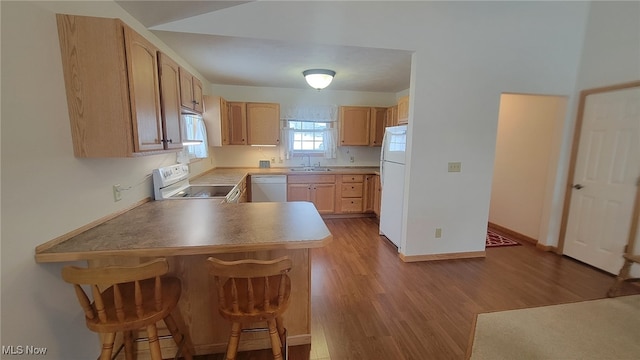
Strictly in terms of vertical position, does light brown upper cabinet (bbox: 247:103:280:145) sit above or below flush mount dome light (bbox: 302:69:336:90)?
below

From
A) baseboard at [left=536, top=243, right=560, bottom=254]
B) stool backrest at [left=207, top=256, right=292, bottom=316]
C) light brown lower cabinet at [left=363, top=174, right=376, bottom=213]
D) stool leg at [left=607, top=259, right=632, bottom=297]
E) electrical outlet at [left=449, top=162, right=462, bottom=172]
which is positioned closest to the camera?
stool backrest at [left=207, top=256, right=292, bottom=316]

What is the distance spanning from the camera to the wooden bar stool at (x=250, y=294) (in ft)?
4.13

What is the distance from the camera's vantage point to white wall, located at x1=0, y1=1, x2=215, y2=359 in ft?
3.74

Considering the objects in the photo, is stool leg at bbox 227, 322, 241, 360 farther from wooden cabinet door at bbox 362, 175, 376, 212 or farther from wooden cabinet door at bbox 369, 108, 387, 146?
wooden cabinet door at bbox 369, 108, 387, 146

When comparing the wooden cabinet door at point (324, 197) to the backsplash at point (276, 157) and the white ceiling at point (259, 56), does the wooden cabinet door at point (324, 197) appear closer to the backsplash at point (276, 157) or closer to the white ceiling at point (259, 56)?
the backsplash at point (276, 157)

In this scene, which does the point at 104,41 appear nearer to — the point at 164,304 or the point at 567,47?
the point at 164,304

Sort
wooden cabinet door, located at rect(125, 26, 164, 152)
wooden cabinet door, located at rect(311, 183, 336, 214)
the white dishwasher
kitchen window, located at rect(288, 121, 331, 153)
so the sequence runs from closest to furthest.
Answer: wooden cabinet door, located at rect(125, 26, 164, 152) < the white dishwasher < wooden cabinet door, located at rect(311, 183, 336, 214) < kitchen window, located at rect(288, 121, 331, 153)

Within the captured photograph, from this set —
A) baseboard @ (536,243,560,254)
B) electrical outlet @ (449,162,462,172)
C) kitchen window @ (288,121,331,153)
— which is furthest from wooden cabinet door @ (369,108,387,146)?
baseboard @ (536,243,560,254)

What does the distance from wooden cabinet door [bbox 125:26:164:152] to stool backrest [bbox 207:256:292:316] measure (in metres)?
0.93

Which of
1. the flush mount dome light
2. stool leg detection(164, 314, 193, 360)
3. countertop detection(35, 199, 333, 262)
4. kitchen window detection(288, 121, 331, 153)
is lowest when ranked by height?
stool leg detection(164, 314, 193, 360)

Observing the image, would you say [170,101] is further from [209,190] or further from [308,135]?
[308,135]

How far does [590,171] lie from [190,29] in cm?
453

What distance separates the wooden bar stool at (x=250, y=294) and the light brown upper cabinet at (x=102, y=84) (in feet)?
3.04

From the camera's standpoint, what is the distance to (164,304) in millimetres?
1325
